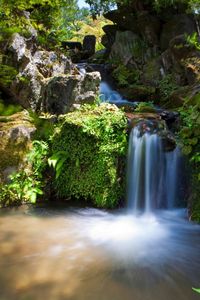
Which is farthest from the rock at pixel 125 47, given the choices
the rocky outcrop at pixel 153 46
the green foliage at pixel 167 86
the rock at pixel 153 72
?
the green foliage at pixel 167 86

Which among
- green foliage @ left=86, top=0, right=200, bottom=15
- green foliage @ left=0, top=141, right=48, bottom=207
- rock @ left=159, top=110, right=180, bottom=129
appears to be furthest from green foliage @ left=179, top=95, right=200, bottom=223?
green foliage @ left=86, top=0, right=200, bottom=15

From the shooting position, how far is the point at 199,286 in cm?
405

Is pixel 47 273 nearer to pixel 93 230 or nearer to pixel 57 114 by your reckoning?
pixel 93 230

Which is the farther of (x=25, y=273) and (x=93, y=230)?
(x=93, y=230)

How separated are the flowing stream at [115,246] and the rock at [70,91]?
175 cm

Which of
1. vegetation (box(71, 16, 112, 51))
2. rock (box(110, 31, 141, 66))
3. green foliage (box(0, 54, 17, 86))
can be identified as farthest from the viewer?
vegetation (box(71, 16, 112, 51))

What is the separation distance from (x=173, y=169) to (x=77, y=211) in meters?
2.00

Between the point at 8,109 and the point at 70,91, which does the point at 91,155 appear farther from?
the point at 8,109

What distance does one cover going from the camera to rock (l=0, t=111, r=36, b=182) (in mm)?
7379

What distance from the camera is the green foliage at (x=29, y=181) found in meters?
7.10

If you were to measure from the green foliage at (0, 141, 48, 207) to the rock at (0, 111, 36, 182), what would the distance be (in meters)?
0.14

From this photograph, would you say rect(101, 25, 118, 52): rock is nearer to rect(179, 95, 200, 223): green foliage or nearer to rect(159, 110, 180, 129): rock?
rect(159, 110, 180, 129): rock

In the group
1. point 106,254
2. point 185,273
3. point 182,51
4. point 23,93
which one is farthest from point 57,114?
point 182,51

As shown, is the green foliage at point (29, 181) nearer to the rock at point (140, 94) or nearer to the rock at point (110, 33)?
the rock at point (140, 94)
